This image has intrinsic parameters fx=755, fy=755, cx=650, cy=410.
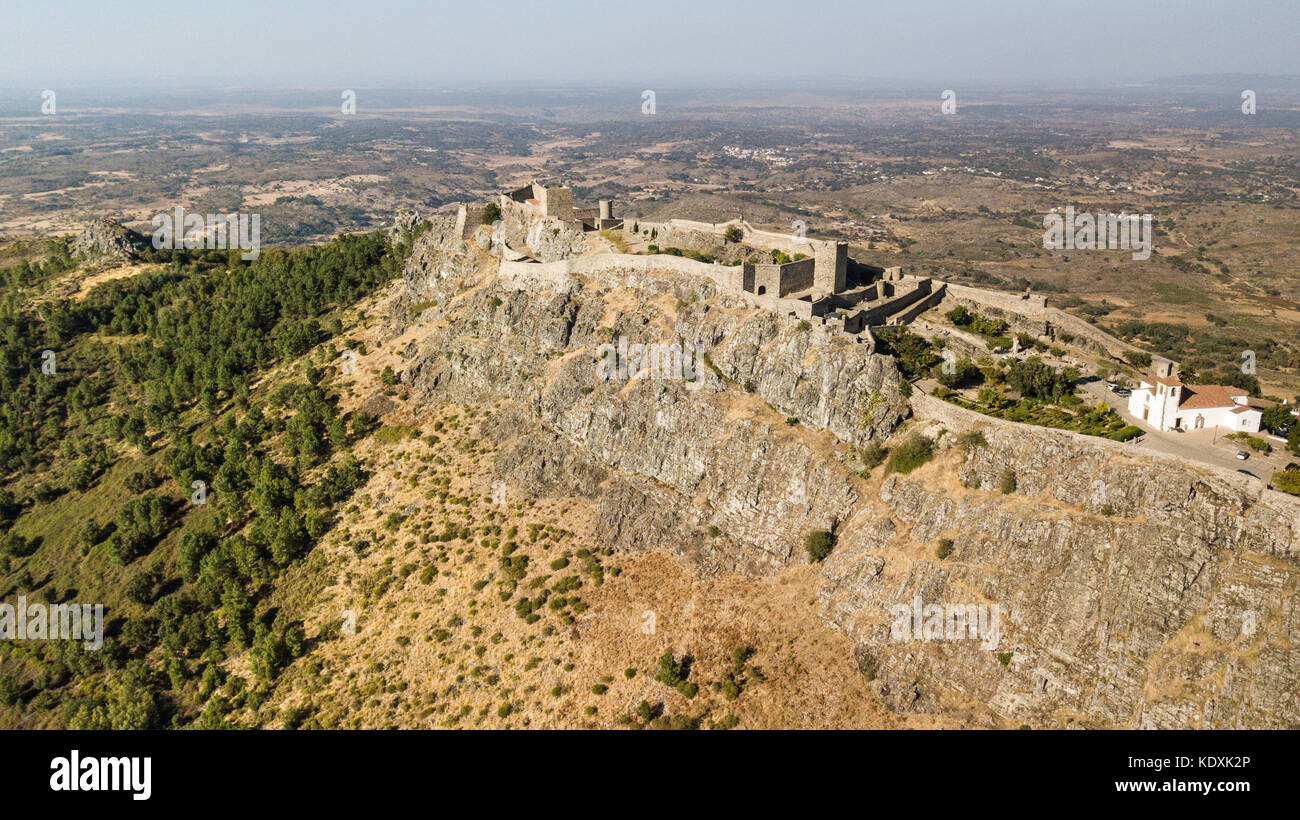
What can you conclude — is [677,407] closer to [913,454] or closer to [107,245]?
[913,454]

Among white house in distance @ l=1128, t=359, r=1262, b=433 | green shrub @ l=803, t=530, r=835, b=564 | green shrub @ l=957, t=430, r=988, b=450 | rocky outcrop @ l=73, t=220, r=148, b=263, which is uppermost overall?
rocky outcrop @ l=73, t=220, r=148, b=263

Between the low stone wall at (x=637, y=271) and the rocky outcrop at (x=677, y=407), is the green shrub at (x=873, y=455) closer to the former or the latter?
the rocky outcrop at (x=677, y=407)

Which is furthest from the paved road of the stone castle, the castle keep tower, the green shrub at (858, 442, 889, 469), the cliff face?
the castle keep tower

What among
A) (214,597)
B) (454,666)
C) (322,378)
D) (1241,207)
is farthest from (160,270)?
(1241,207)

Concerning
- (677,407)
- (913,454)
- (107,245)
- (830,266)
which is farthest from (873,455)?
(107,245)

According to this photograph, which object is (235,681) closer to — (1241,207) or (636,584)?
(636,584)

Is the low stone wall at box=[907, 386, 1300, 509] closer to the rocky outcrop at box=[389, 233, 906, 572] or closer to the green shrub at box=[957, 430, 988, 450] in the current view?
the green shrub at box=[957, 430, 988, 450]
